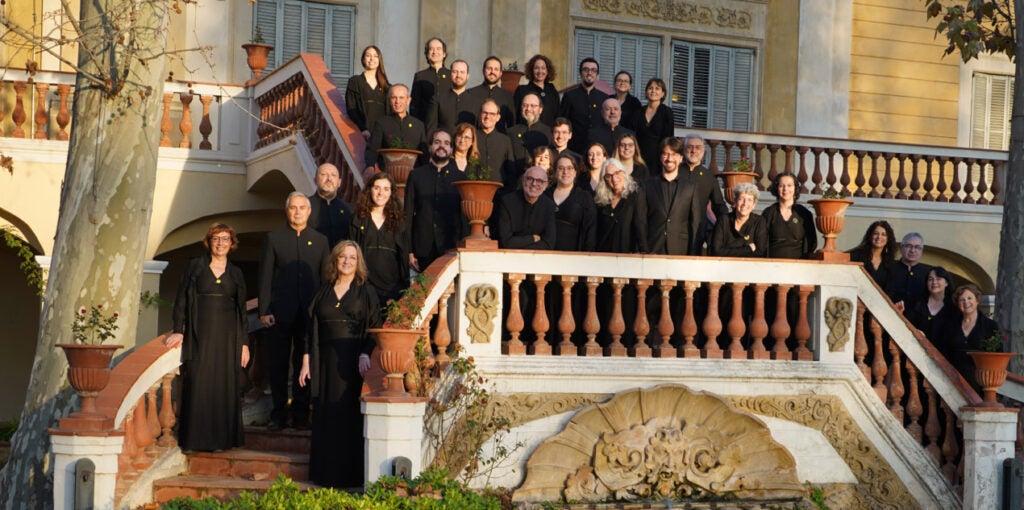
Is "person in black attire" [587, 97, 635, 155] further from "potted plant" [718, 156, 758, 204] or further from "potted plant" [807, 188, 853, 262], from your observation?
"potted plant" [807, 188, 853, 262]

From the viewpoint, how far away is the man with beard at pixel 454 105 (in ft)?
38.8

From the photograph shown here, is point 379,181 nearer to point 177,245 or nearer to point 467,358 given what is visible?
point 467,358

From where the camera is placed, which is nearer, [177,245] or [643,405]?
[643,405]

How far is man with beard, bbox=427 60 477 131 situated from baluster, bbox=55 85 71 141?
12.7 feet

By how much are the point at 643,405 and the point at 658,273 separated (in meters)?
0.84

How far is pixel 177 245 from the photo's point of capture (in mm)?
14742

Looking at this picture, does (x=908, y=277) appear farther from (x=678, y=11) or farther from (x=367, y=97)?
(x=678, y=11)

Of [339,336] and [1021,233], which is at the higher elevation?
[1021,233]

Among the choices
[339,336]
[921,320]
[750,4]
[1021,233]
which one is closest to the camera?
[339,336]

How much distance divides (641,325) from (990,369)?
7.71 feet

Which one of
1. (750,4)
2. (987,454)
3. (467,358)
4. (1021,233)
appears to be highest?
(750,4)

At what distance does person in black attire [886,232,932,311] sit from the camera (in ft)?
35.0

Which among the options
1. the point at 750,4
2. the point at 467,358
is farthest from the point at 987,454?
the point at 750,4

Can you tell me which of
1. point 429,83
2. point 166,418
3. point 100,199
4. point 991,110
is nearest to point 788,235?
point 429,83
